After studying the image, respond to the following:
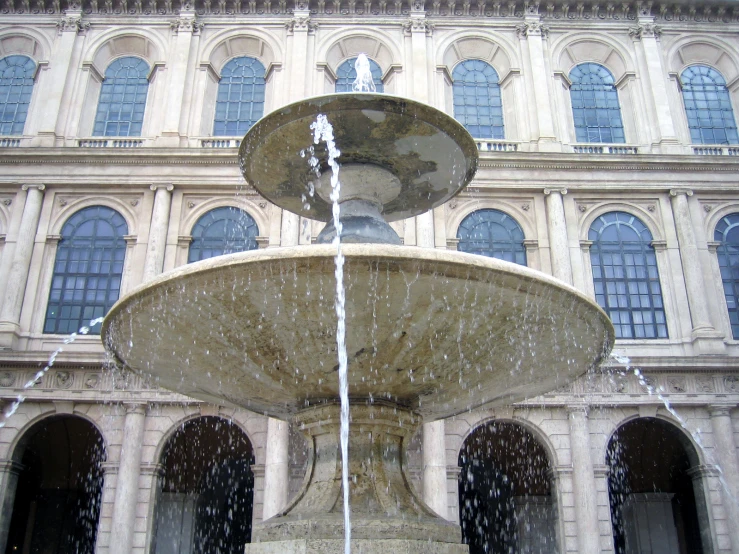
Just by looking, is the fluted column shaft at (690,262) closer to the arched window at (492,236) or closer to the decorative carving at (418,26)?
the arched window at (492,236)

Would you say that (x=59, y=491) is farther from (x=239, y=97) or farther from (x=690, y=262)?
(x=690, y=262)

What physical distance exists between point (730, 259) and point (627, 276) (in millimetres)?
2456

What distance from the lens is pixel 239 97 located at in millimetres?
19297

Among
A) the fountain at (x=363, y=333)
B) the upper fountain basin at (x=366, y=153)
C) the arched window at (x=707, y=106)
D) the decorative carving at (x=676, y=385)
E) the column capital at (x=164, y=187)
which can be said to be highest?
the arched window at (x=707, y=106)

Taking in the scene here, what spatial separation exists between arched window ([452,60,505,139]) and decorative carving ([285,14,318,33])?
384 cm

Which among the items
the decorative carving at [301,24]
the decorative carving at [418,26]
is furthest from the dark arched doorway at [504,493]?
the decorative carving at [301,24]

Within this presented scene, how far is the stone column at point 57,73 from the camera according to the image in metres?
17.8

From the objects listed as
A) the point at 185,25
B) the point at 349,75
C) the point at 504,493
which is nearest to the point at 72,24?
the point at 185,25

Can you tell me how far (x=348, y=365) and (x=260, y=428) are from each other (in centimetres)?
964

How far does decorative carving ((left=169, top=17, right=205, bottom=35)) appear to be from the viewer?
19125 mm

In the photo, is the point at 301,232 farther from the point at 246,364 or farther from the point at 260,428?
the point at 246,364

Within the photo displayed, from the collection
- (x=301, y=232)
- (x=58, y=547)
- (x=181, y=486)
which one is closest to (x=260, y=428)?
(x=181, y=486)

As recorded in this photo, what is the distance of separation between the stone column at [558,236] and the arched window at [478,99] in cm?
246

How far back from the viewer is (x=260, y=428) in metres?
15.1
